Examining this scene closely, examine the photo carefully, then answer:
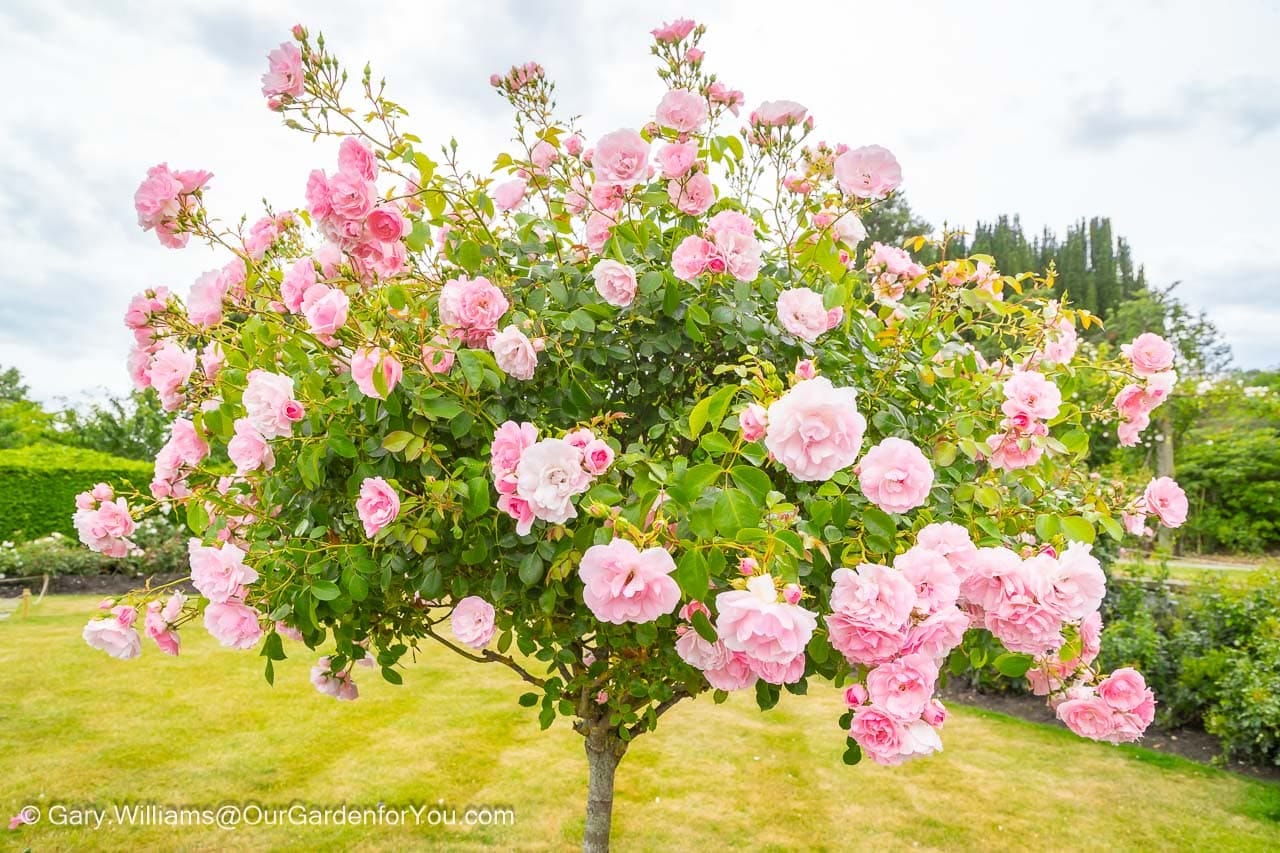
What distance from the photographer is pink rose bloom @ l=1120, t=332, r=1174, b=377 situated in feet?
7.03

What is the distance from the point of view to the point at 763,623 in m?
1.20

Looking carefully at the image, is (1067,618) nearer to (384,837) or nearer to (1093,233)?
(384,837)

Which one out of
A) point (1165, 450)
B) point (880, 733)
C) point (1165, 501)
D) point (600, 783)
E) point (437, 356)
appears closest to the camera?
point (880, 733)

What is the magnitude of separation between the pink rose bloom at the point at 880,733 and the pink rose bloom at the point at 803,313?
0.86 metres

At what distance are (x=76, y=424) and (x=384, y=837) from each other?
20.3 m

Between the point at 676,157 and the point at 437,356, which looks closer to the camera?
the point at 437,356

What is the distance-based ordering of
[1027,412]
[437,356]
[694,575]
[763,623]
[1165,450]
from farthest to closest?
1. [1165,450]
2. [1027,412]
3. [437,356]
4. [694,575]
5. [763,623]

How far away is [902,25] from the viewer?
11.7ft

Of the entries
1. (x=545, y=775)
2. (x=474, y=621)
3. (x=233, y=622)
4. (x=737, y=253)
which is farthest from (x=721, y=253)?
(x=545, y=775)

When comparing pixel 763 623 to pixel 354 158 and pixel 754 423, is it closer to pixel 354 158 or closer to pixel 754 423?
pixel 754 423

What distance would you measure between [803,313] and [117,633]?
1.92 meters

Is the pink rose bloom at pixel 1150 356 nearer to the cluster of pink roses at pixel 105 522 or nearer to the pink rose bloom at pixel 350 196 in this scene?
the pink rose bloom at pixel 350 196

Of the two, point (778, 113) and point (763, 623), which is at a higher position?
point (778, 113)

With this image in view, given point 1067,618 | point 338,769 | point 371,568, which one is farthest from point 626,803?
point 1067,618
